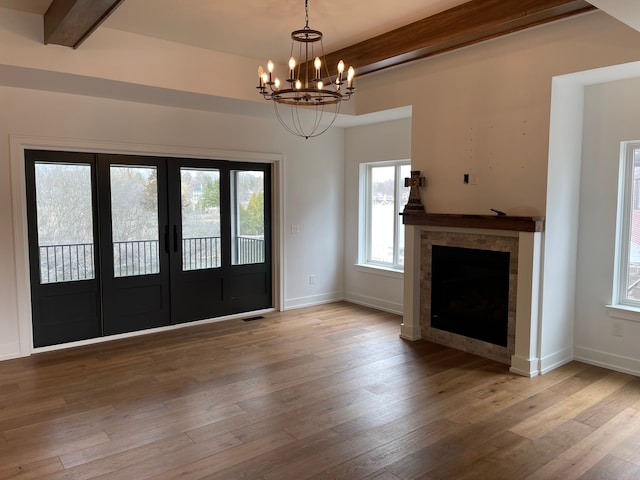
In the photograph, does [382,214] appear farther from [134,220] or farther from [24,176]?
[24,176]

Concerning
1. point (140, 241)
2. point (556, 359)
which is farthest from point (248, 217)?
point (556, 359)

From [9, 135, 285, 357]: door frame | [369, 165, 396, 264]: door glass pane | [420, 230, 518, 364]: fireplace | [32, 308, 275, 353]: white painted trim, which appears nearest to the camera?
[420, 230, 518, 364]: fireplace

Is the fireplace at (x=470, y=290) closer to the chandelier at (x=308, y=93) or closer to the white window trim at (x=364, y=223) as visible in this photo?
the white window trim at (x=364, y=223)

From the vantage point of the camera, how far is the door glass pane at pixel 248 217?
19.3 ft

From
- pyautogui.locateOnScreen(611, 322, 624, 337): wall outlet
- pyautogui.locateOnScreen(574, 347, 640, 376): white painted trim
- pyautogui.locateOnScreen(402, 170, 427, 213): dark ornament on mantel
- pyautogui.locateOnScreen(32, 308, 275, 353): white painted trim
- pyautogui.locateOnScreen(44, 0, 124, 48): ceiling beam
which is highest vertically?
pyautogui.locateOnScreen(44, 0, 124, 48): ceiling beam

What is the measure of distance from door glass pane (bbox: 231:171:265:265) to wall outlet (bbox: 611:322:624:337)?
4024 mm

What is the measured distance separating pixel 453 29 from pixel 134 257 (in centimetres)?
392

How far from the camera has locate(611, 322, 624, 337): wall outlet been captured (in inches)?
159

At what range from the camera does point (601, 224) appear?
4137 mm

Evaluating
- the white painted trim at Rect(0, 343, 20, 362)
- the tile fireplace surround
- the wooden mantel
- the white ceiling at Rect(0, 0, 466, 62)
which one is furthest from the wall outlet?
the white painted trim at Rect(0, 343, 20, 362)

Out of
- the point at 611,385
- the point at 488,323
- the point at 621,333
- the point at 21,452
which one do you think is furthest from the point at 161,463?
the point at 621,333

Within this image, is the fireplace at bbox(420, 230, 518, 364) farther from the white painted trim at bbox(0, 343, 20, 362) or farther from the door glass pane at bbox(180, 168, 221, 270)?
the white painted trim at bbox(0, 343, 20, 362)

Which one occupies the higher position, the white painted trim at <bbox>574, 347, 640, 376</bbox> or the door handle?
the door handle

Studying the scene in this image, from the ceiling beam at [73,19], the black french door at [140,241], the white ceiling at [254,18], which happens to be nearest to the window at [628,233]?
the white ceiling at [254,18]
